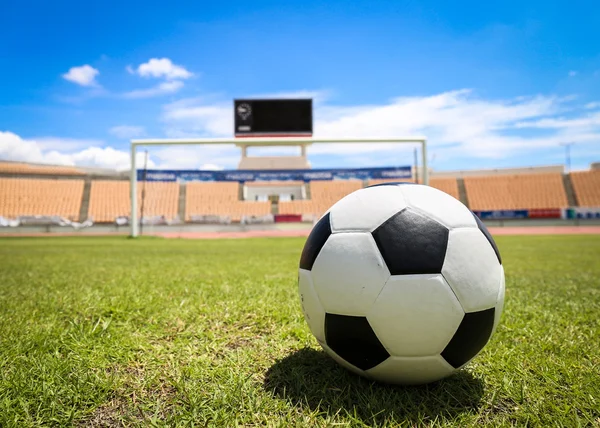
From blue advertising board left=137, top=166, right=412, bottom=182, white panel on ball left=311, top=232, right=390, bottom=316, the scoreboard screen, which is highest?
the scoreboard screen

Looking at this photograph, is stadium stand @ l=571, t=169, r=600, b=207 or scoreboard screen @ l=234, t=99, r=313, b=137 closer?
scoreboard screen @ l=234, t=99, r=313, b=137

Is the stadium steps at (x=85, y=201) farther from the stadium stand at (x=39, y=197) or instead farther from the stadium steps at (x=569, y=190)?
the stadium steps at (x=569, y=190)

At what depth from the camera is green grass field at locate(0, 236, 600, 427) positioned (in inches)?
61.7

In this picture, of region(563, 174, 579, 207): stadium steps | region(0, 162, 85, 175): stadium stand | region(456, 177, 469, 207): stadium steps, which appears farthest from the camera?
region(456, 177, 469, 207): stadium steps

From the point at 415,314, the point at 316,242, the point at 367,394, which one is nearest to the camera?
the point at 415,314

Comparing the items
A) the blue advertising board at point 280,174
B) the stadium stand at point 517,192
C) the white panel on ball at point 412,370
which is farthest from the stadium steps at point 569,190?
the white panel on ball at point 412,370

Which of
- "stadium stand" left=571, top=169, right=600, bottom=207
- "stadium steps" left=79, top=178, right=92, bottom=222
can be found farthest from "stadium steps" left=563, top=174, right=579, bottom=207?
"stadium steps" left=79, top=178, right=92, bottom=222

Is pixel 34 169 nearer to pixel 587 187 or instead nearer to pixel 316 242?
pixel 316 242

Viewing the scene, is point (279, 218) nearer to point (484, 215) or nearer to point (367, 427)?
point (484, 215)

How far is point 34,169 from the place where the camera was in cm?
3903

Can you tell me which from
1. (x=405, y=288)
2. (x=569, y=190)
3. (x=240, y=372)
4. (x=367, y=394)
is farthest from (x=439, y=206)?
(x=569, y=190)

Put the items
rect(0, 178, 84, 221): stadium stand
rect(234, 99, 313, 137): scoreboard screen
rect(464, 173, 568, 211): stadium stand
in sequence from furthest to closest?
rect(464, 173, 568, 211): stadium stand < rect(0, 178, 84, 221): stadium stand < rect(234, 99, 313, 137): scoreboard screen

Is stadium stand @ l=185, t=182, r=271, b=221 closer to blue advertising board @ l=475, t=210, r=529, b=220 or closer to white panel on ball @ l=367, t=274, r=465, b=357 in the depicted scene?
blue advertising board @ l=475, t=210, r=529, b=220

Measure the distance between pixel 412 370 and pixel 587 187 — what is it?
46468mm
